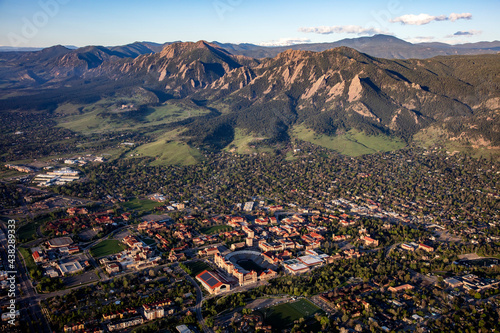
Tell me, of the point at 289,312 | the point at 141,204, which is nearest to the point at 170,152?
the point at 141,204

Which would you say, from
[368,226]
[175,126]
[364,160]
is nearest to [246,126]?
[175,126]

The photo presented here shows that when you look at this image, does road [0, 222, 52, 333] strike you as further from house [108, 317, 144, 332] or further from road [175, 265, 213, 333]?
road [175, 265, 213, 333]

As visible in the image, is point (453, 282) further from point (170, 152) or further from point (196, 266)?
point (170, 152)

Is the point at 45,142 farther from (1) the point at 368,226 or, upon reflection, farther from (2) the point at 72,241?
(1) the point at 368,226

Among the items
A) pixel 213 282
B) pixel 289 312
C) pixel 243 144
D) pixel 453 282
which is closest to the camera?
pixel 289 312

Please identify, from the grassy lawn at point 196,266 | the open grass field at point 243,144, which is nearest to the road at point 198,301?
the grassy lawn at point 196,266
